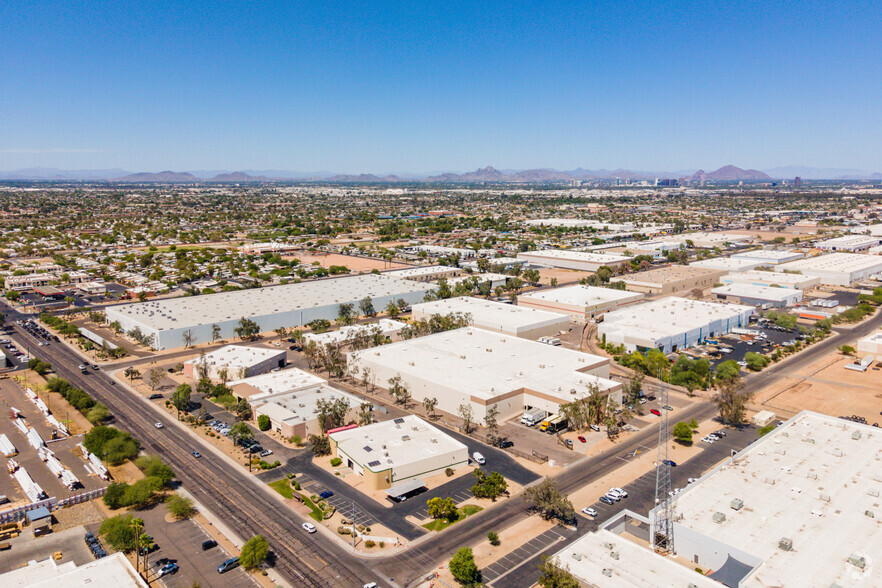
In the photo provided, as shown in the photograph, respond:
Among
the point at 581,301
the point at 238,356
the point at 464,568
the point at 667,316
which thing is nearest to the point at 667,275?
the point at 581,301

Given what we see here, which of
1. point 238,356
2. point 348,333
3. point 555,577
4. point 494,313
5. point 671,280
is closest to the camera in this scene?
point 555,577

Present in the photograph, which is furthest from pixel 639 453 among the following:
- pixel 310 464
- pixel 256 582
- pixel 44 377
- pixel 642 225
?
pixel 642 225

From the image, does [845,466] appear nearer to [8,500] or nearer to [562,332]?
[562,332]

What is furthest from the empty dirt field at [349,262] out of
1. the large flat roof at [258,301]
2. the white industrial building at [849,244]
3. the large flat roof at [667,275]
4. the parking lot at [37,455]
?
the white industrial building at [849,244]

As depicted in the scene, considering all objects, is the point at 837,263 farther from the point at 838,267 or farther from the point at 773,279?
the point at 773,279

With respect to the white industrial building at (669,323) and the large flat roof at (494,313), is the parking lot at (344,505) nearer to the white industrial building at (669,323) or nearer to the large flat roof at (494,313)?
the large flat roof at (494,313)

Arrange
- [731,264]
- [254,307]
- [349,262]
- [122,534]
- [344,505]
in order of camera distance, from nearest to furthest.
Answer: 1. [122,534]
2. [344,505]
3. [254,307]
4. [731,264]
5. [349,262]

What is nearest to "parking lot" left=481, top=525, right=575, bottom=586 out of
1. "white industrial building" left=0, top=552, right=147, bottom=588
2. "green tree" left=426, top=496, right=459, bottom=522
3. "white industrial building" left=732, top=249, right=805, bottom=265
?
"green tree" left=426, top=496, right=459, bottom=522
